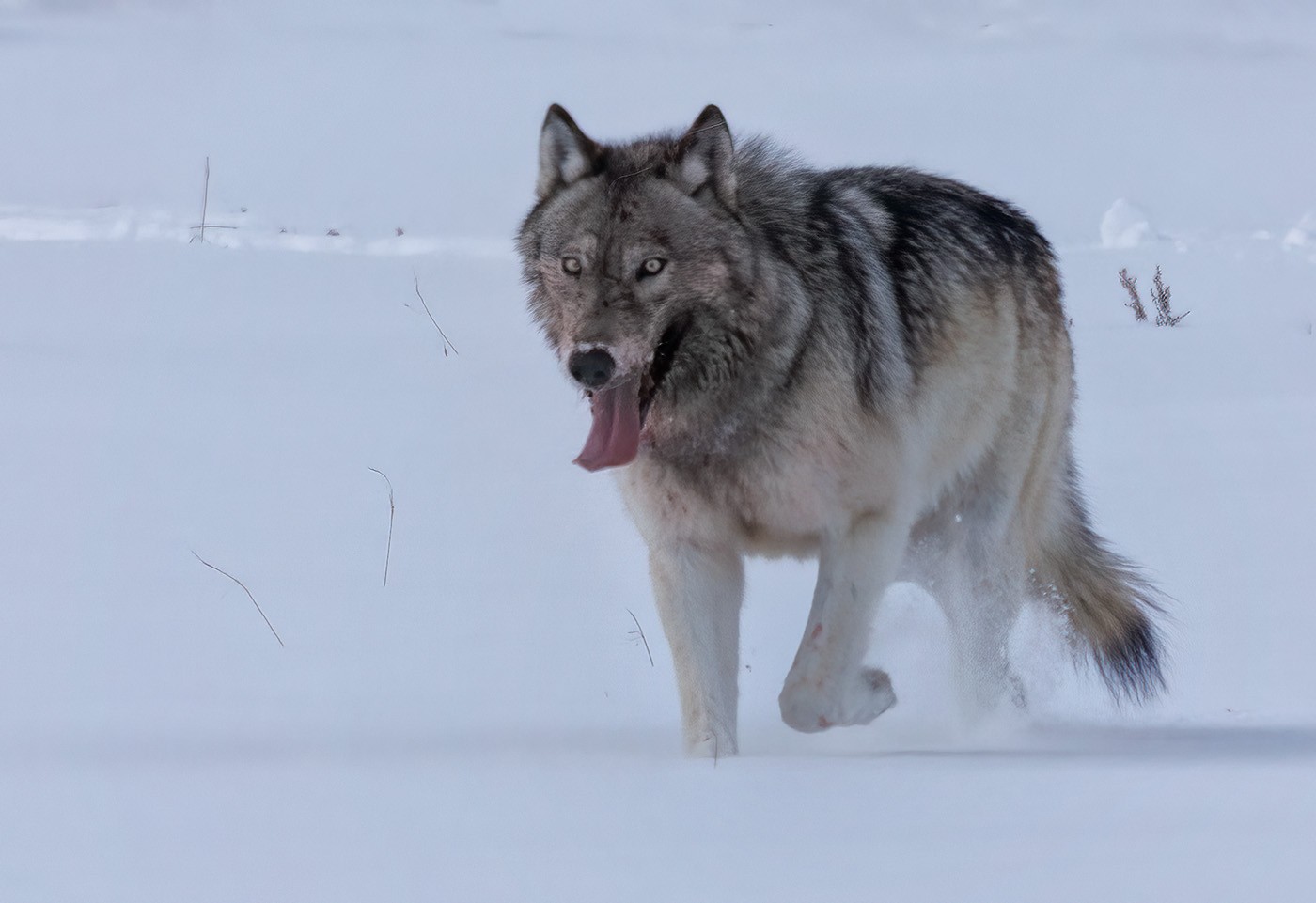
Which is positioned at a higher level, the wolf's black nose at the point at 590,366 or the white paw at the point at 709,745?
the wolf's black nose at the point at 590,366

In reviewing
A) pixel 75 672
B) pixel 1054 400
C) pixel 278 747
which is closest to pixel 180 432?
pixel 75 672

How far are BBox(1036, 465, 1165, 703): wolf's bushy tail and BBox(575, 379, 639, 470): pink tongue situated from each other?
68.1 inches

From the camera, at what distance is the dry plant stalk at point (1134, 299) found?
8.77m

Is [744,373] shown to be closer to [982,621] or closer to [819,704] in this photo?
[819,704]

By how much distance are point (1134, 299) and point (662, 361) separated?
19.7ft

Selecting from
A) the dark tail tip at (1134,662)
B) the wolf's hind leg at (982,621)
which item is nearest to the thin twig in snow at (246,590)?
the wolf's hind leg at (982,621)

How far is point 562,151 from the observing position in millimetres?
3764

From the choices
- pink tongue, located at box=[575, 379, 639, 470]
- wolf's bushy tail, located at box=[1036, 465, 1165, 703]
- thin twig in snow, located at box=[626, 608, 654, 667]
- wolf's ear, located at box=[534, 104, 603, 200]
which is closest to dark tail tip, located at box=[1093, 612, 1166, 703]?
wolf's bushy tail, located at box=[1036, 465, 1165, 703]

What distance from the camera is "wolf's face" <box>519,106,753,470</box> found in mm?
3428

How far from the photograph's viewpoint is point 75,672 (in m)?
4.03

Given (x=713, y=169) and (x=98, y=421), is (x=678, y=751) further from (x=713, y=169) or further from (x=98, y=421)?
(x=98, y=421)

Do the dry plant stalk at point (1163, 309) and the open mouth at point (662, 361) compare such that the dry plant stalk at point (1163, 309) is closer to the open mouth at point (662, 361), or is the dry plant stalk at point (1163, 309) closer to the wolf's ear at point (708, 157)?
the wolf's ear at point (708, 157)

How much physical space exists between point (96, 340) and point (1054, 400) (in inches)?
181

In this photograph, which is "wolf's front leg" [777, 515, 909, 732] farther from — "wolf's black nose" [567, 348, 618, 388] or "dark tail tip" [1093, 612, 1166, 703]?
"dark tail tip" [1093, 612, 1166, 703]
